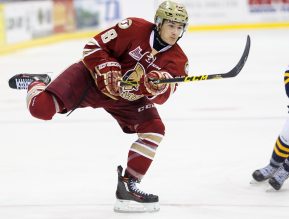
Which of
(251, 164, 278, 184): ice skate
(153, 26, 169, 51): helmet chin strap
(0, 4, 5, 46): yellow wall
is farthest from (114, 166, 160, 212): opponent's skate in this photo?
(0, 4, 5, 46): yellow wall

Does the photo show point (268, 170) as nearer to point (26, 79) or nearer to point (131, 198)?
point (131, 198)

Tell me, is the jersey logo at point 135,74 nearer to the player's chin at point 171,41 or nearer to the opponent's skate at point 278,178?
the player's chin at point 171,41

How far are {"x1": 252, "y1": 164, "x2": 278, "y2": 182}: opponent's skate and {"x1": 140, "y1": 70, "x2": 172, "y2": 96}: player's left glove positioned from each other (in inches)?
36.2

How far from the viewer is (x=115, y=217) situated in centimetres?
352

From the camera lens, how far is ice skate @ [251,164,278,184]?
13.5ft

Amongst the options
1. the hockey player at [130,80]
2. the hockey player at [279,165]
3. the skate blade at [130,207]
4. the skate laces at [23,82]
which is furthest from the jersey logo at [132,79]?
the hockey player at [279,165]

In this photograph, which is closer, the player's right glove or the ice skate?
the player's right glove

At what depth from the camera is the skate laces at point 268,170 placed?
4.14 m

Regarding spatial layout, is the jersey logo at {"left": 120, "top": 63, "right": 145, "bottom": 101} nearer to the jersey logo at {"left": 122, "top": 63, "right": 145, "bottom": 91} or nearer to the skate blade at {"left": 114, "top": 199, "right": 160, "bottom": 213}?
the jersey logo at {"left": 122, "top": 63, "right": 145, "bottom": 91}

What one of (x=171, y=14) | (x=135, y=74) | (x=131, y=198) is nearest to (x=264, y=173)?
(x=131, y=198)

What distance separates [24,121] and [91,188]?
245 cm

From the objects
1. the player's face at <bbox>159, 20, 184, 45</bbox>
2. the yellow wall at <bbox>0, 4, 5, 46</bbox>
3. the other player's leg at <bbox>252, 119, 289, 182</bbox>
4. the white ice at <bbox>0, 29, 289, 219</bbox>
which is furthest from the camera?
the yellow wall at <bbox>0, 4, 5, 46</bbox>

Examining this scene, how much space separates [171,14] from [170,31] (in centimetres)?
8

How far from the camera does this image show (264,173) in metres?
4.14
